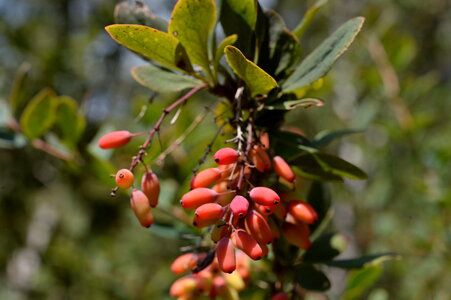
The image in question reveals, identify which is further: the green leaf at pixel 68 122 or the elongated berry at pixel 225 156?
the green leaf at pixel 68 122

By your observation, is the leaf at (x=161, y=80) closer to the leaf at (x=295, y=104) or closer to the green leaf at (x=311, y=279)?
the leaf at (x=295, y=104)

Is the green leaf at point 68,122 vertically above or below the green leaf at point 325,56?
below

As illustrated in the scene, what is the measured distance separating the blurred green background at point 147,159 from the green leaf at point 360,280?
118mm

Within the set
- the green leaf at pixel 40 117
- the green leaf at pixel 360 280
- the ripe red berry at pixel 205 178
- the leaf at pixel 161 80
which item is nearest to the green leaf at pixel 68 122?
the green leaf at pixel 40 117

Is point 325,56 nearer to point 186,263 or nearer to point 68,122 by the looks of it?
point 186,263

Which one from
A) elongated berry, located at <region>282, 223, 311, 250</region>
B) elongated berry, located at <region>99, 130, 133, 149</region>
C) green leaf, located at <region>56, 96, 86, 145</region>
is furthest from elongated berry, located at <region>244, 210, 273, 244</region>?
green leaf, located at <region>56, 96, 86, 145</region>

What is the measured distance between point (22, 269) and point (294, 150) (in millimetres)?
2390

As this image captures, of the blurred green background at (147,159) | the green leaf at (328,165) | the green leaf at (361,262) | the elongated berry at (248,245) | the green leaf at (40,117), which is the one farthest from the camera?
the blurred green background at (147,159)

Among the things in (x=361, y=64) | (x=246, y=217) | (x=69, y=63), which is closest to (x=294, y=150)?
(x=246, y=217)

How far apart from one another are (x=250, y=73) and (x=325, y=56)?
4.2 inches

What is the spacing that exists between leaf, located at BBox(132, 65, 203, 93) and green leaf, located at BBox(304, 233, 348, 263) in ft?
1.06

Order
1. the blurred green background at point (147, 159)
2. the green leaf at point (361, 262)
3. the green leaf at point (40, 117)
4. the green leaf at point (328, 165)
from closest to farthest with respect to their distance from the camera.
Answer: the green leaf at point (328, 165) → the green leaf at point (361, 262) → the green leaf at point (40, 117) → the blurred green background at point (147, 159)

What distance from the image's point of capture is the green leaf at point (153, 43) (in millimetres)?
515

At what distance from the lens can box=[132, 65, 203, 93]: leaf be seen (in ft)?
2.01
